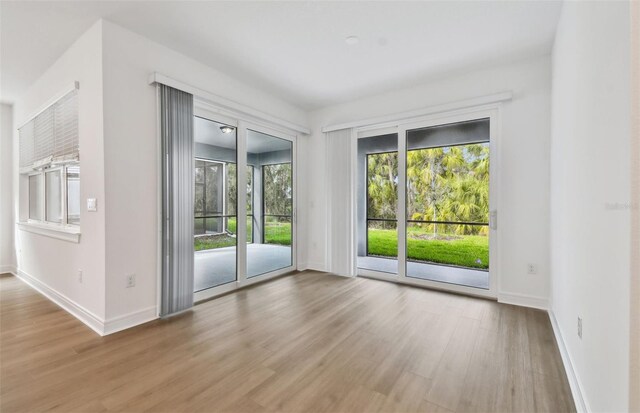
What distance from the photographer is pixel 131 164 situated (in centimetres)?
272

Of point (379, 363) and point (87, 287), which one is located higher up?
point (87, 287)

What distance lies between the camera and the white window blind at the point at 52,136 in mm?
3055

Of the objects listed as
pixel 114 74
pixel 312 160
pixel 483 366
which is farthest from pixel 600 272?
pixel 312 160

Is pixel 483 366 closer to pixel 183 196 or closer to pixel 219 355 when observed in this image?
pixel 219 355

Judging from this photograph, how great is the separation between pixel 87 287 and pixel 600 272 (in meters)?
3.94

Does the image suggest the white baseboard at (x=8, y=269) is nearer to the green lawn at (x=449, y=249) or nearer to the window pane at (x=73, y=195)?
the window pane at (x=73, y=195)

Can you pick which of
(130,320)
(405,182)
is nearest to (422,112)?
(405,182)

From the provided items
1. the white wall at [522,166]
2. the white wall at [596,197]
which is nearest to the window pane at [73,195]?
the white wall at [596,197]

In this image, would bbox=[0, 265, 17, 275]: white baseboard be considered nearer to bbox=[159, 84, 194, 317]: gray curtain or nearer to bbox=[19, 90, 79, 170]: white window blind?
bbox=[19, 90, 79, 170]: white window blind

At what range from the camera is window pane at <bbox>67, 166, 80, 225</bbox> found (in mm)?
3070

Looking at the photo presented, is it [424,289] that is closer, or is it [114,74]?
[114,74]

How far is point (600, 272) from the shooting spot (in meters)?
1.35

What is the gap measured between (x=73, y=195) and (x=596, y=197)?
4.51 meters

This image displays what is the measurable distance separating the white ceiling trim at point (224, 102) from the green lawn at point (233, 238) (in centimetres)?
149
